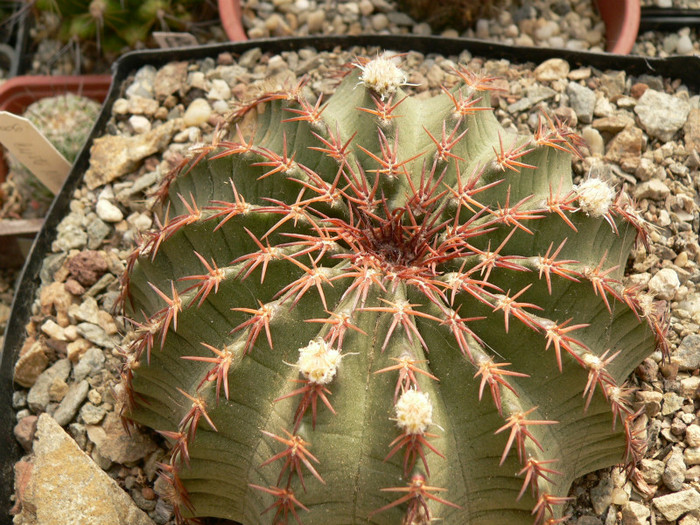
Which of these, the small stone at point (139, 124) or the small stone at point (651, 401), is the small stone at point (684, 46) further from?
the small stone at point (139, 124)

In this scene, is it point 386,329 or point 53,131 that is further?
point 53,131

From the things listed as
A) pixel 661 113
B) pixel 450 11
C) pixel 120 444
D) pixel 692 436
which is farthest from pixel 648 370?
pixel 450 11

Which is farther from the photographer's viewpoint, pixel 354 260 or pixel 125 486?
pixel 125 486

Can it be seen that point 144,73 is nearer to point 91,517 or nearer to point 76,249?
point 76,249

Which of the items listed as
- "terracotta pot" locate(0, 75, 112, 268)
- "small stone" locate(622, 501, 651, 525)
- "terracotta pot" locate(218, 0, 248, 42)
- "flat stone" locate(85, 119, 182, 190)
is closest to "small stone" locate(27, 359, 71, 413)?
"flat stone" locate(85, 119, 182, 190)

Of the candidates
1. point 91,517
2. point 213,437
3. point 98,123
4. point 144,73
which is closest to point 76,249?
point 98,123

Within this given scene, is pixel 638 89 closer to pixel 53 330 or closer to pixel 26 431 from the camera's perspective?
pixel 53 330

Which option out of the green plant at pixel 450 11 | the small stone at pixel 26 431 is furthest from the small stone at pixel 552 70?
the small stone at pixel 26 431
